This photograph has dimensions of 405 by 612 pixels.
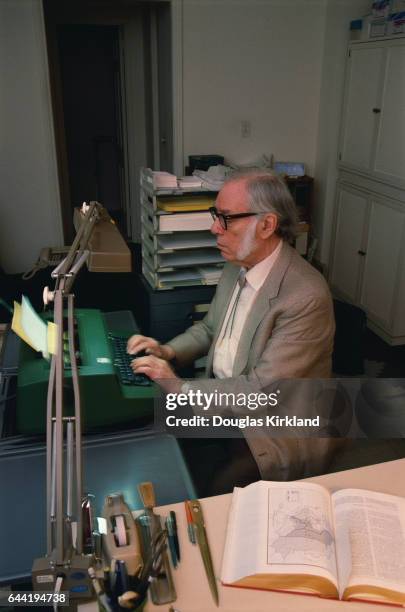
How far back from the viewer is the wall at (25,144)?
3391 millimetres

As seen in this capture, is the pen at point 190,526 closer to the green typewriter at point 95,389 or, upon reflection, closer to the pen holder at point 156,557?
the pen holder at point 156,557

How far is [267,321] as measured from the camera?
58.1 inches

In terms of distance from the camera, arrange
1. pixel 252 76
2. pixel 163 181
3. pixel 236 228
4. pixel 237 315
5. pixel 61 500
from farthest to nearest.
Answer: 1. pixel 252 76
2. pixel 163 181
3. pixel 237 315
4. pixel 236 228
5. pixel 61 500

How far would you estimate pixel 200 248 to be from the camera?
2.33 metres

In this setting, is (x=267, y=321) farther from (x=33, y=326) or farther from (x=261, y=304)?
(x=33, y=326)

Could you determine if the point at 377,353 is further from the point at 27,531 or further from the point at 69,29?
the point at 69,29

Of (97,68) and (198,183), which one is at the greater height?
(97,68)

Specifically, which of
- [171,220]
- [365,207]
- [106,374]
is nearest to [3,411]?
[106,374]

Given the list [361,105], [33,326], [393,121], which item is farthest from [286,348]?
[361,105]

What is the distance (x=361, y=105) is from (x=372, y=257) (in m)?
0.98

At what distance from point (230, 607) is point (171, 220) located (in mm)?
1573

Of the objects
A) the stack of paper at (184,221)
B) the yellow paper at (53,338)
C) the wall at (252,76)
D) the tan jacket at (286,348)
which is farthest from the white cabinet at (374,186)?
the yellow paper at (53,338)

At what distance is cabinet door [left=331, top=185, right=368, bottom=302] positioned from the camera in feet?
11.5

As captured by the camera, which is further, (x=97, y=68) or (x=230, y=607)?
(x=97, y=68)
